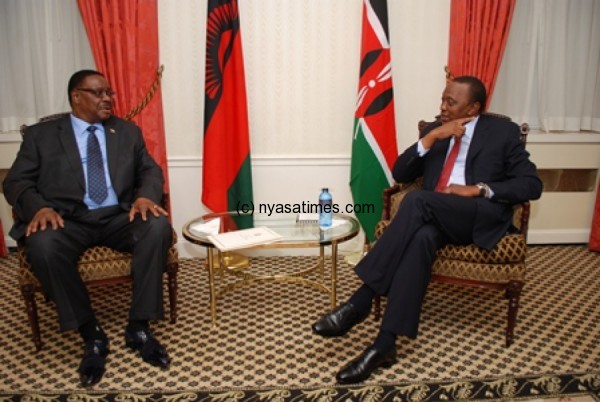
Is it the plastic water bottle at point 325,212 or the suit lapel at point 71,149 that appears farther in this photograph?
the plastic water bottle at point 325,212

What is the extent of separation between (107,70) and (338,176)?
1.72m

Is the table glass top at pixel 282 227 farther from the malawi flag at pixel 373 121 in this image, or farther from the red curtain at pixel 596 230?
the red curtain at pixel 596 230

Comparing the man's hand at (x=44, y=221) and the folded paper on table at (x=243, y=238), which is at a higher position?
the man's hand at (x=44, y=221)

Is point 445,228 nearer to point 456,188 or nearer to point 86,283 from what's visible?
point 456,188

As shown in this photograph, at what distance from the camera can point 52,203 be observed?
2.46 m

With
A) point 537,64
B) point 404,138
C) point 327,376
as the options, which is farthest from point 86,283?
point 537,64

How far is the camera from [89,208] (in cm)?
252

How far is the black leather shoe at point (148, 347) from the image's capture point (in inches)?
86.7

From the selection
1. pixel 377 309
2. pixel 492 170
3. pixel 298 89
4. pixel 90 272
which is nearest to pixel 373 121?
pixel 298 89

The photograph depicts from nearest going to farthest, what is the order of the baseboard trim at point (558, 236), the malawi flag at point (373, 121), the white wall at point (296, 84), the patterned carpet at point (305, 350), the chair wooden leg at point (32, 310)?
the patterned carpet at point (305, 350) → the chair wooden leg at point (32, 310) → the malawi flag at point (373, 121) → the white wall at point (296, 84) → the baseboard trim at point (558, 236)

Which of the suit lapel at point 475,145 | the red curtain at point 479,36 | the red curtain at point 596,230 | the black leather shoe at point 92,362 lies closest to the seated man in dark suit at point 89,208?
the black leather shoe at point 92,362

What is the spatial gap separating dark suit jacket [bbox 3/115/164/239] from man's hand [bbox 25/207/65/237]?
0.06 m

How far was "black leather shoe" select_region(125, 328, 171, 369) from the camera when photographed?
7.22ft

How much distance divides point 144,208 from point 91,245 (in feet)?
1.05
